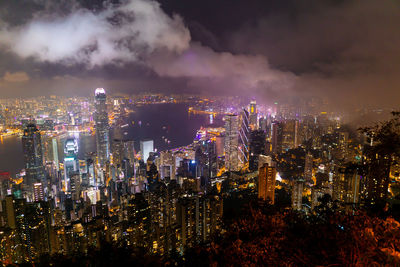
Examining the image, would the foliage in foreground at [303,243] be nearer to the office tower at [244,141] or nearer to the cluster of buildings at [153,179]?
the cluster of buildings at [153,179]

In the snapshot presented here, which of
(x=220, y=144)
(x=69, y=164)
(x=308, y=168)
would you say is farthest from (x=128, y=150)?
(x=308, y=168)

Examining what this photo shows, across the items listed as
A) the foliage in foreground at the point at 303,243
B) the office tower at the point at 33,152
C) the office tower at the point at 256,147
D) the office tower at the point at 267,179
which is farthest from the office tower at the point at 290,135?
the foliage in foreground at the point at 303,243

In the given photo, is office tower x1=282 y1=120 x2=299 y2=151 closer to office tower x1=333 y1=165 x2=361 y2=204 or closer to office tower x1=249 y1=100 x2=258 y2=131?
office tower x1=249 y1=100 x2=258 y2=131

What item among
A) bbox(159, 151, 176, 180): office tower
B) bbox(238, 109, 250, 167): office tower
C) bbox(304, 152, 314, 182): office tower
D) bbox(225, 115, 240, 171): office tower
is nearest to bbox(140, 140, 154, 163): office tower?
bbox(159, 151, 176, 180): office tower

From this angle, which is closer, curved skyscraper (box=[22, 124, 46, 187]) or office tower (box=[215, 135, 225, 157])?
curved skyscraper (box=[22, 124, 46, 187])

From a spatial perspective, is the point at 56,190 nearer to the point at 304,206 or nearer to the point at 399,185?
the point at 304,206

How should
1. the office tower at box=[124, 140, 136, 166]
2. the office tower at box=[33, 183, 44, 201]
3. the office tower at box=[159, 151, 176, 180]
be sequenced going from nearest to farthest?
the office tower at box=[33, 183, 44, 201]
the office tower at box=[159, 151, 176, 180]
the office tower at box=[124, 140, 136, 166]
